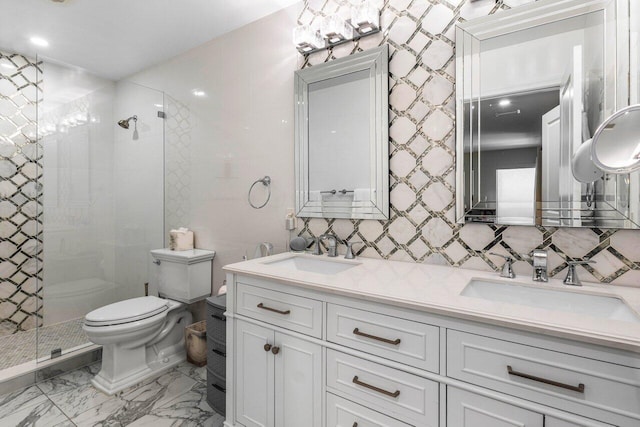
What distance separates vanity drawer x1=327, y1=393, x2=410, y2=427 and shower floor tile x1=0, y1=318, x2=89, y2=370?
88.0 inches

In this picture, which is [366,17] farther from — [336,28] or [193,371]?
[193,371]

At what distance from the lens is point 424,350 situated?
1.02 metres

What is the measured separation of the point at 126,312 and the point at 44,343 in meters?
0.83

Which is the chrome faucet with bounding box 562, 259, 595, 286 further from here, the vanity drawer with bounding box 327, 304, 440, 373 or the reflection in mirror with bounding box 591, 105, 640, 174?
the vanity drawer with bounding box 327, 304, 440, 373

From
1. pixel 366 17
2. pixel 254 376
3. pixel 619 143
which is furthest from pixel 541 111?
pixel 254 376

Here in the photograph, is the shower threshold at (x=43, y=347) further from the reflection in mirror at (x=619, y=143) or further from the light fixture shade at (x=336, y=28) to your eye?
the reflection in mirror at (x=619, y=143)

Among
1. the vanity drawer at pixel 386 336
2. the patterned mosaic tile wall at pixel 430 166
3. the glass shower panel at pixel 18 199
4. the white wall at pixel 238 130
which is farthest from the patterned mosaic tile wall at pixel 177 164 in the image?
the vanity drawer at pixel 386 336

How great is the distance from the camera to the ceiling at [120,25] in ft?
6.88

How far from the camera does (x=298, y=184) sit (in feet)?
6.71

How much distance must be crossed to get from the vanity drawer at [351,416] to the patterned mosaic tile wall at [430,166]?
768 millimetres

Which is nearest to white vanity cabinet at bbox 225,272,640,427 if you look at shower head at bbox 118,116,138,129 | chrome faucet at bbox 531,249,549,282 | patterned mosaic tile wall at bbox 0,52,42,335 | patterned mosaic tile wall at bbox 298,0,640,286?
chrome faucet at bbox 531,249,549,282

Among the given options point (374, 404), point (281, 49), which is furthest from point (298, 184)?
point (374, 404)

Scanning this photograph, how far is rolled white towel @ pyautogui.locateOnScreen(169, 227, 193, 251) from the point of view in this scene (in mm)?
2594

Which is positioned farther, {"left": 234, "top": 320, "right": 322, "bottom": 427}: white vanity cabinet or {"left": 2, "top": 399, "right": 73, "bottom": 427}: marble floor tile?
{"left": 2, "top": 399, "right": 73, "bottom": 427}: marble floor tile
